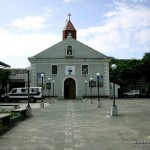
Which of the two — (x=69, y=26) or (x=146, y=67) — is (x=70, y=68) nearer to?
(x=69, y=26)

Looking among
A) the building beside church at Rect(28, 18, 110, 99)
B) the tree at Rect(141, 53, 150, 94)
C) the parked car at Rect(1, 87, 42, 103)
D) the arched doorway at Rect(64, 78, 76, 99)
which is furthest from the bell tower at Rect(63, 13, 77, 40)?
the parked car at Rect(1, 87, 42, 103)

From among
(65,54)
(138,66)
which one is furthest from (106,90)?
(138,66)

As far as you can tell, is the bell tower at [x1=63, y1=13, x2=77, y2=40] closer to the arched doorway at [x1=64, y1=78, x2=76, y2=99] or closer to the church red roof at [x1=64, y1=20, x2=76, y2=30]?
the church red roof at [x1=64, y1=20, x2=76, y2=30]

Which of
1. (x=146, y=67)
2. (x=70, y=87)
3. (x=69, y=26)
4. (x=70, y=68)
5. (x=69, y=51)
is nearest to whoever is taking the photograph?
(x=70, y=68)

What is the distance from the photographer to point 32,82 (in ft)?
183

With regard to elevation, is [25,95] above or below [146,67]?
below

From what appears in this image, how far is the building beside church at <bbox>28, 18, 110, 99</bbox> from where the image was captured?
56.0 meters

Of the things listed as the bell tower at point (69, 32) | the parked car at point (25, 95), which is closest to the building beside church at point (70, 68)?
the bell tower at point (69, 32)

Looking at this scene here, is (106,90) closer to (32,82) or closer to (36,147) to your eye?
(32,82)

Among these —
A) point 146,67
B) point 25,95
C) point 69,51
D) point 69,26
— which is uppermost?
point 69,26

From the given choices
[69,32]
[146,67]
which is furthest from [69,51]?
[146,67]

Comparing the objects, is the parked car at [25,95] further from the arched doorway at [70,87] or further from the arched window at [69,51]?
the arched window at [69,51]

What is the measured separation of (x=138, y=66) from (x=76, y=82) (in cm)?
1853

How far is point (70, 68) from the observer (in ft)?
185
